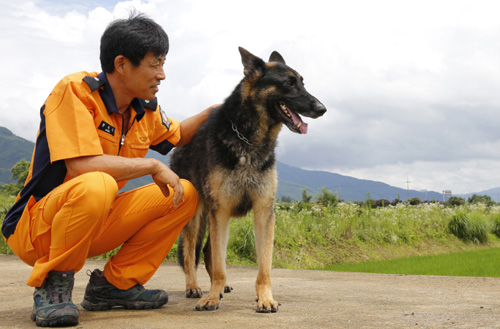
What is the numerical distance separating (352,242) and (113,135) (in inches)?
303

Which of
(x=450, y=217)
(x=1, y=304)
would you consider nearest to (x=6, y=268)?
(x=1, y=304)

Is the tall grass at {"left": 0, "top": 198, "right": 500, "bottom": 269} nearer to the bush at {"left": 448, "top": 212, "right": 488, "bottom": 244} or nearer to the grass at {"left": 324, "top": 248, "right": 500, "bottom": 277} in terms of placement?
the bush at {"left": 448, "top": 212, "right": 488, "bottom": 244}

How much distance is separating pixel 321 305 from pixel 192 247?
4.95ft

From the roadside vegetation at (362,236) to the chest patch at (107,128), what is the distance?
500 cm

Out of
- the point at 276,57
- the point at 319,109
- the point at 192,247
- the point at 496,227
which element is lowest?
the point at 192,247

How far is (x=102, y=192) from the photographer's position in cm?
310

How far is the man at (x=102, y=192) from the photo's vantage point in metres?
3.12

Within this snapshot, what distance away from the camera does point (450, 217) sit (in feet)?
44.4

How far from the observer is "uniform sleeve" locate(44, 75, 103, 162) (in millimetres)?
3105

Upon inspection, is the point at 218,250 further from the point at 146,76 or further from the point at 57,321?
the point at 146,76

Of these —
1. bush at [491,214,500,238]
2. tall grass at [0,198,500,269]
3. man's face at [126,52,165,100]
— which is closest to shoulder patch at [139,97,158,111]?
man's face at [126,52,165,100]

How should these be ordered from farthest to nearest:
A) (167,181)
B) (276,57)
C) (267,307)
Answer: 1. (276,57)
2. (267,307)
3. (167,181)

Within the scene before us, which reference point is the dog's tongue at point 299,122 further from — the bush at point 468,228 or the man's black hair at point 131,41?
the bush at point 468,228

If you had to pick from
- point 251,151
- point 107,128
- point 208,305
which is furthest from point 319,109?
point 208,305
